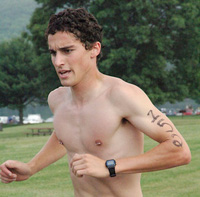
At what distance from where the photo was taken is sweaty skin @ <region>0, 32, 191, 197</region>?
301 cm

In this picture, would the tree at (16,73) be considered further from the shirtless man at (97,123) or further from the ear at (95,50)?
the ear at (95,50)

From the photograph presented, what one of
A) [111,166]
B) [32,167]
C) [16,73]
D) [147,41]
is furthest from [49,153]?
[16,73]

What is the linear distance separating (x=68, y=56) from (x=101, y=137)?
0.62 meters

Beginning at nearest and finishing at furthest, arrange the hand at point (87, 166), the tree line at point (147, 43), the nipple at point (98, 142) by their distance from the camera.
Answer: the hand at point (87, 166) < the nipple at point (98, 142) < the tree line at point (147, 43)

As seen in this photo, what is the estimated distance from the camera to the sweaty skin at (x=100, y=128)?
301 cm

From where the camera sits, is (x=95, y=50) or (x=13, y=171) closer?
(x=95, y=50)

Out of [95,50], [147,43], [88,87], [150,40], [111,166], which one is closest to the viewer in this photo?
[111,166]

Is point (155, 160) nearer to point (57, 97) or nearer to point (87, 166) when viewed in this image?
point (87, 166)

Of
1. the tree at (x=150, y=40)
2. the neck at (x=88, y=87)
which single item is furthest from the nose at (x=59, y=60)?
the tree at (x=150, y=40)

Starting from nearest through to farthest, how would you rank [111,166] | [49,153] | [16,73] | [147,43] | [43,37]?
1. [111,166]
2. [49,153]
3. [147,43]
4. [43,37]
5. [16,73]

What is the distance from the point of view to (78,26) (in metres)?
3.11

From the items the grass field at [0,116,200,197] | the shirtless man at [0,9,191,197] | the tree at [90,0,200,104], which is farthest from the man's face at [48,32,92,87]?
the tree at [90,0,200,104]

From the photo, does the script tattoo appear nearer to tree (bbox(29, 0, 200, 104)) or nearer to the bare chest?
the bare chest

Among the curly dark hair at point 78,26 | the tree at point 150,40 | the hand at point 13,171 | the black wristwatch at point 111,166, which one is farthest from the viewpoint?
the tree at point 150,40
